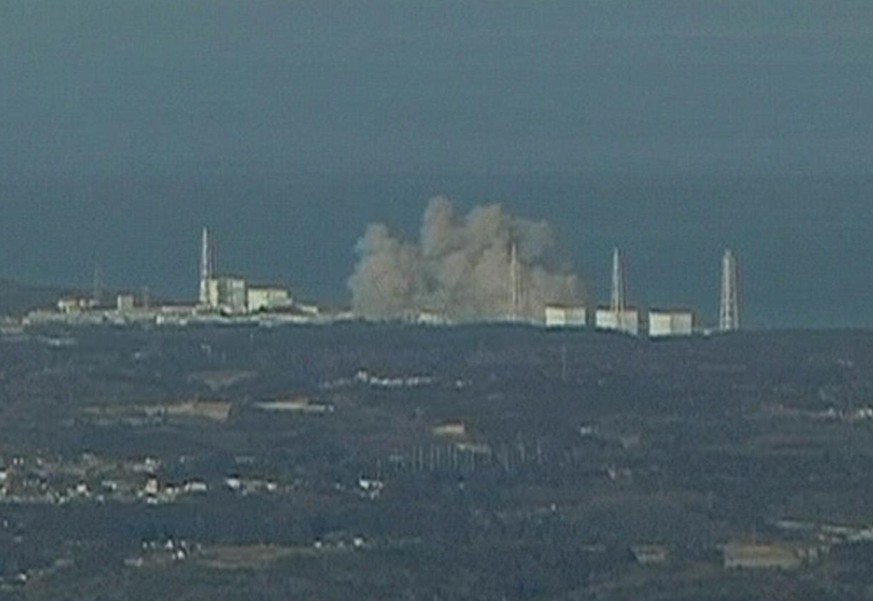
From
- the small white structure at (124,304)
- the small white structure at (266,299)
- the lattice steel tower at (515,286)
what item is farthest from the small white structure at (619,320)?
the small white structure at (124,304)

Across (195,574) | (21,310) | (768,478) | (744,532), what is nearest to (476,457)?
(768,478)

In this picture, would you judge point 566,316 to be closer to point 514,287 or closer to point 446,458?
point 514,287

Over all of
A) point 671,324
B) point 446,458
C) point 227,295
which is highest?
point 227,295

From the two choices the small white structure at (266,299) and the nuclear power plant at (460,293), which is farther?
the small white structure at (266,299)

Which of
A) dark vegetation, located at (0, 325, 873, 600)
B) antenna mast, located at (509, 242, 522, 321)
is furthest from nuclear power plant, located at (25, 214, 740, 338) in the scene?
dark vegetation, located at (0, 325, 873, 600)

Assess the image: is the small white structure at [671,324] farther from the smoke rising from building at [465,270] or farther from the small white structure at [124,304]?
the small white structure at [124,304]

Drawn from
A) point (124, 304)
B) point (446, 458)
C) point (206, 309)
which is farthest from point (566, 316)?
point (446, 458)

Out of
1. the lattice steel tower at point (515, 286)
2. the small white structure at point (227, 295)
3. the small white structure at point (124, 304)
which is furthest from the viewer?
the small white structure at point (124, 304)

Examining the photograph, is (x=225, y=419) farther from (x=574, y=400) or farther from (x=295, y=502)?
(x=295, y=502)
